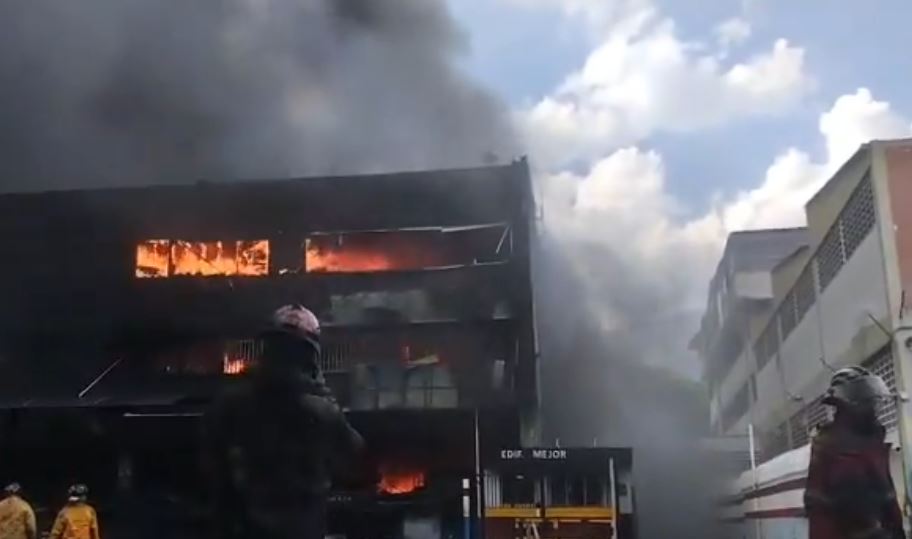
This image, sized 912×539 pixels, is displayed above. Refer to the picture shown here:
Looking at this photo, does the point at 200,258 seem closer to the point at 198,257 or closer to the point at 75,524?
the point at 198,257

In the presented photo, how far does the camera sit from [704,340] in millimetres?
42531

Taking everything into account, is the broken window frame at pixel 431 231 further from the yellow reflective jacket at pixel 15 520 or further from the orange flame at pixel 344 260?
the yellow reflective jacket at pixel 15 520

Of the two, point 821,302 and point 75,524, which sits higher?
point 821,302

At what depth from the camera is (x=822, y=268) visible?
50.2 feet

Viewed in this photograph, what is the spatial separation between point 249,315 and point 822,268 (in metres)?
9.15

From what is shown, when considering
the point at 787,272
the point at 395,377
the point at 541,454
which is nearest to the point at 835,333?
the point at 541,454

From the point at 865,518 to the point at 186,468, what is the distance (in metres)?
11.8

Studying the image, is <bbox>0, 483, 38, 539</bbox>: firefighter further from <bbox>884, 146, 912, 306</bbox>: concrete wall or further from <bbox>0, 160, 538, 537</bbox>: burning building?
<bbox>884, 146, 912, 306</bbox>: concrete wall

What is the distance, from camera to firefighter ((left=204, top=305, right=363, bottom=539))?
347 centimetres

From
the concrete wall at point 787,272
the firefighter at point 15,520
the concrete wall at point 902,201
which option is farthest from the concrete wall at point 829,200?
the firefighter at point 15,520

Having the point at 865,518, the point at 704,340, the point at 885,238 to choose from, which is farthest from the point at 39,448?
the point at 704,340

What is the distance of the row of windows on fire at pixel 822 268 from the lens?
38.0ft

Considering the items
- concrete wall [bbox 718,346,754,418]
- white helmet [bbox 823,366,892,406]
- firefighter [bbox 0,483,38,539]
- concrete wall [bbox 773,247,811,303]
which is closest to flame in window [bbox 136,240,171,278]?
firefighter [bbox 0,483,38,539]

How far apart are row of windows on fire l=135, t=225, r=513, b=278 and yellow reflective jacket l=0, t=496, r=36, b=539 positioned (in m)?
7.62
